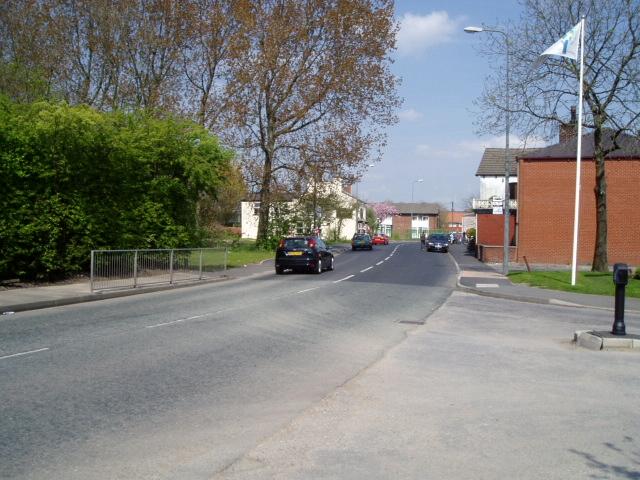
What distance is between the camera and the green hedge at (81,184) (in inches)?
660

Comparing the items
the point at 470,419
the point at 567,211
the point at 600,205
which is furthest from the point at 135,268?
the point at 567,211

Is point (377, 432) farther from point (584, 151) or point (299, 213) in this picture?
point (299, 213)

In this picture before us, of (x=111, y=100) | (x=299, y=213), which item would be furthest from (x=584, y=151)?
(x=111, y=100)

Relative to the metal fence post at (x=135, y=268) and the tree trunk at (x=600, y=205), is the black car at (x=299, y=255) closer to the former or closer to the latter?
the metal fence post at (x=135, y=268)

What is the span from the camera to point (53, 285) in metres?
17.8

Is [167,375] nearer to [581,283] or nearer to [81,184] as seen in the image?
[81,184]

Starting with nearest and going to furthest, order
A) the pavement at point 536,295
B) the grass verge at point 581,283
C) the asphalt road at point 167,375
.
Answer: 1. the asphalt road at point 167,375
2. the pavement at point 536,295
3. the grass verge at point 581,283

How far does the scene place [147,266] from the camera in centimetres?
1930

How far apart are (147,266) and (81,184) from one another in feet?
10.0

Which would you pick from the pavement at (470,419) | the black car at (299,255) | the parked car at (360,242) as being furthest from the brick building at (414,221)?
the pavement at (470,419)

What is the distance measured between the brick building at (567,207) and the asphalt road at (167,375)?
890 inches

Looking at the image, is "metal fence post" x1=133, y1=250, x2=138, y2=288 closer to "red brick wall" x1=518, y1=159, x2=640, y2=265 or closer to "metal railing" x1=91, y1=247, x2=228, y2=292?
"metal railing" x1=91, y1=247, x2=228, y2=292

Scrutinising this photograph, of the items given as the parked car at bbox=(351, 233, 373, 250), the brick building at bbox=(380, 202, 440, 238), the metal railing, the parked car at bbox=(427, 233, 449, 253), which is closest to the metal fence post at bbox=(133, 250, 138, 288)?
the metal railing

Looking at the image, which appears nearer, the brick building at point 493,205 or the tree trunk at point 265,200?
the brick building at point 493,205
